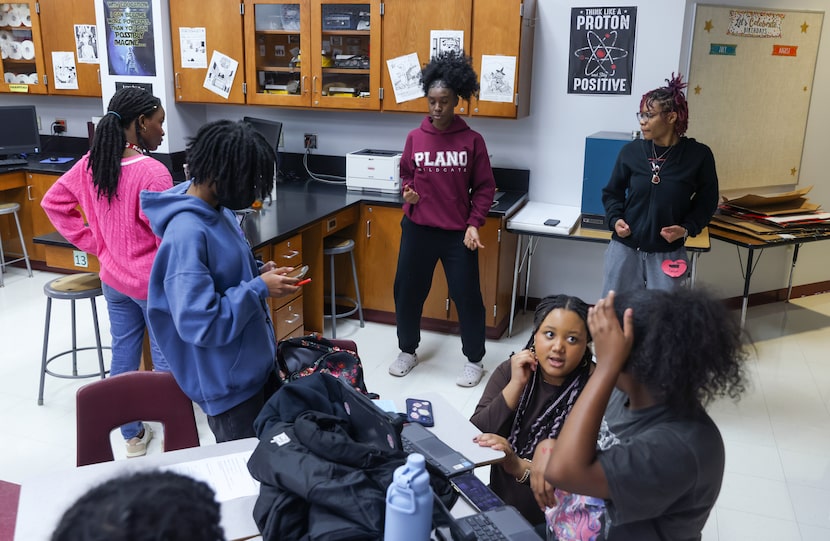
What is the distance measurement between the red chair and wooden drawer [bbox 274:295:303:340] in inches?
54.8

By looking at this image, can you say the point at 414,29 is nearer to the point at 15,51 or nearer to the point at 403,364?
the point at 403,364

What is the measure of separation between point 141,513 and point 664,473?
2.87 ft

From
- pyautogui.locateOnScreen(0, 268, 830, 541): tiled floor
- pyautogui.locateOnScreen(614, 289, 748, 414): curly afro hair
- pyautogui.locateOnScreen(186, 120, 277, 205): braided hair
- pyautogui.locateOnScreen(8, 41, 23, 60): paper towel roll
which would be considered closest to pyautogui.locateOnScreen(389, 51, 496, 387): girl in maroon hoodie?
pyautogui.locateOnScreen(0, 268, 830, 541): tiled floor

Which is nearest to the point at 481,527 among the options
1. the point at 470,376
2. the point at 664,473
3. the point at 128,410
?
the point at 664,473

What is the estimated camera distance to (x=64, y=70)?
208 inches

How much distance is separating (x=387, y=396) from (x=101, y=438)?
185 centimetres

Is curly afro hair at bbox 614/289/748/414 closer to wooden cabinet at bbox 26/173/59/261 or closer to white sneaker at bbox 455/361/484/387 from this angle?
white sneaker at bbox 455/361/484/387

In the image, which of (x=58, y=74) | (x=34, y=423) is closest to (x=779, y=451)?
(x=34, y=423)

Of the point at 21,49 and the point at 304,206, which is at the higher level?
the point at 21,49

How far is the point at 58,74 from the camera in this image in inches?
209

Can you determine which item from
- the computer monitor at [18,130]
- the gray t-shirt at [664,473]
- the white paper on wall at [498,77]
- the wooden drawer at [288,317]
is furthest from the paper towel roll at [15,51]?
Result: the gray t-shirt at [664,473]

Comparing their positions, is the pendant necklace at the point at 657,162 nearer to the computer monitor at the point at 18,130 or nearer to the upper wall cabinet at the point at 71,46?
the upper wall cabinet at the point at 71,46

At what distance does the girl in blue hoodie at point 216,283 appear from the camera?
1.87 metres

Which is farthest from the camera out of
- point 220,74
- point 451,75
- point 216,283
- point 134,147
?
point 220,74
